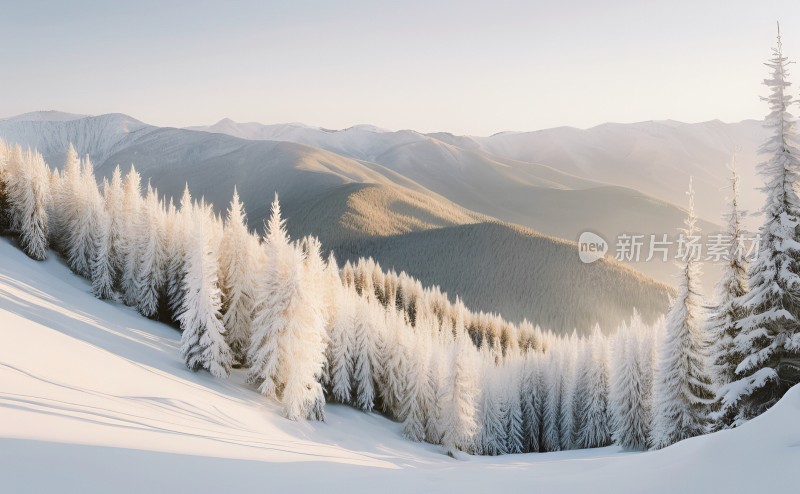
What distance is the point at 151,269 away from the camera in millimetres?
42469

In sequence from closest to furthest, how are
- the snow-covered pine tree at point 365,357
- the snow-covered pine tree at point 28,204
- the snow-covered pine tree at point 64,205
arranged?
the snow-covered pine tree at point 28,204 → the snow-covered pine tree at point 365,357 → the snow-covered pine tree at point 64,205

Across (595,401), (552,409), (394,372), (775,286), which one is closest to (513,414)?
(552,409)

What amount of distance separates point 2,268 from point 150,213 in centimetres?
1624

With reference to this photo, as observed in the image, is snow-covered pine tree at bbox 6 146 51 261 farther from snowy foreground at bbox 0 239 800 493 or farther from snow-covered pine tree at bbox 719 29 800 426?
snow-covered pine tree at bbox 719 29 800 426

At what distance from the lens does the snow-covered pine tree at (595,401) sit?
5281 cm

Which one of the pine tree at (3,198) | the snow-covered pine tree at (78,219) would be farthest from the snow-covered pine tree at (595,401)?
the pine tree at (3,198)

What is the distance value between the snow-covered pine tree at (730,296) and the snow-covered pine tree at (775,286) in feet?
4.70

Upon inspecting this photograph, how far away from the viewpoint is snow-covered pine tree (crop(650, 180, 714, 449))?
25719 millimetres

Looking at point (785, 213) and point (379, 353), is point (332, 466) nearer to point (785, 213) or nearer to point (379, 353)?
point (785, 213)

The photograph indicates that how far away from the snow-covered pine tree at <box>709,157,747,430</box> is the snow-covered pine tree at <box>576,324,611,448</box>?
3080 centimetres

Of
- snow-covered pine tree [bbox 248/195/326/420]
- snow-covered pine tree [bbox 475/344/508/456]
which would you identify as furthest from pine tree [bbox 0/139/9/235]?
snow-covered pine tree [bbox 475/344/508/456]

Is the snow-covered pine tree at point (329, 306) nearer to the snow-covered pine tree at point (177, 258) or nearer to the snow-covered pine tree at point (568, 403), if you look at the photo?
the snow-covered pine tree at point (177, 258)

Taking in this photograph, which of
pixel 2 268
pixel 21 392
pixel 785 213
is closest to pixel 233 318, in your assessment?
pixel 2 268

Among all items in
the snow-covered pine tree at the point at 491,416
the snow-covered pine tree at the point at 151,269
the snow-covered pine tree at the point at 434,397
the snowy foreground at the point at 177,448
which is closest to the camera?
the snowy foreground at the point at 177,448
